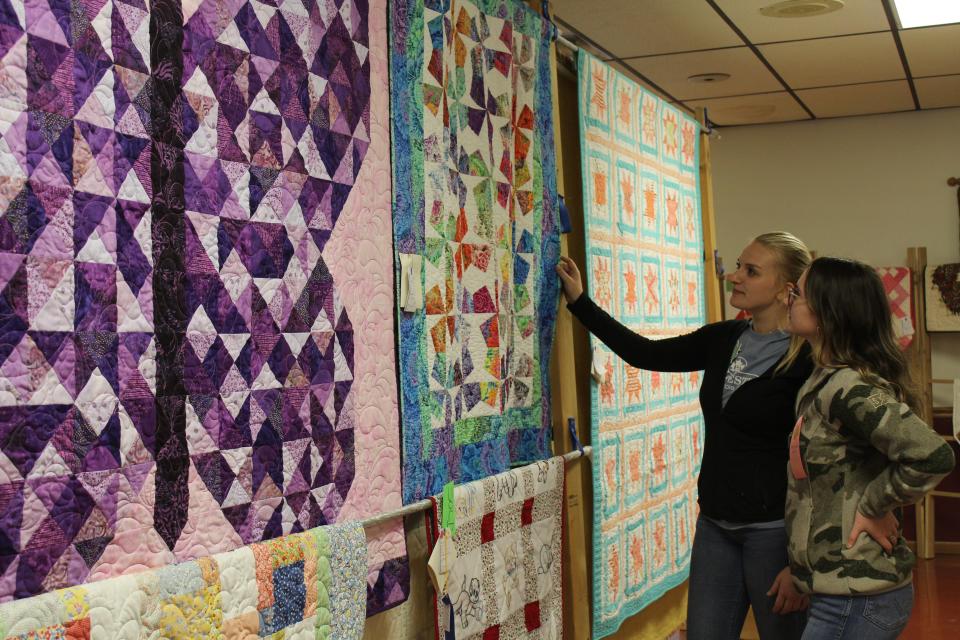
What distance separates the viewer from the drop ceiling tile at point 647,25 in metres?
3.93

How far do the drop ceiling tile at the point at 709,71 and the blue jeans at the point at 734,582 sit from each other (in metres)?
2.90

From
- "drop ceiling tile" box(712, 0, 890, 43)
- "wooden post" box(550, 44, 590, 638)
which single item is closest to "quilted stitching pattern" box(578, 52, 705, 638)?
"wooden post" box(550, 44, 590, 638)

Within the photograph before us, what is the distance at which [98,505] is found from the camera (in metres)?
1.47

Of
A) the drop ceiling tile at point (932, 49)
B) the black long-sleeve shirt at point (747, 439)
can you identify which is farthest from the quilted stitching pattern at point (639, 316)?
the drop ceiling tile at point (932, 49)

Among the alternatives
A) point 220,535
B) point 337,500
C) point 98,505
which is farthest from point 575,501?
point 98,505

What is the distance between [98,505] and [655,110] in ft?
9.08

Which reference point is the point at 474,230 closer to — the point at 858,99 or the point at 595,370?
the point at 595,370

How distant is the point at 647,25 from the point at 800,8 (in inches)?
24.1

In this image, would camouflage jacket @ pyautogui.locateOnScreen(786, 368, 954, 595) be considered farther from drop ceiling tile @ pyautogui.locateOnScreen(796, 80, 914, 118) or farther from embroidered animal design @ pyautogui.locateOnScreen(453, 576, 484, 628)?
drop ceiling tile @ pyautogui.locateOnScreen(796, 80, 914, 118)

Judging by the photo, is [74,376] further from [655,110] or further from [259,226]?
[655,110]

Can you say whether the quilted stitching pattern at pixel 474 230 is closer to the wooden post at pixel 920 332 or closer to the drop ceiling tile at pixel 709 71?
the drop ceiling tile at pixel 709 71

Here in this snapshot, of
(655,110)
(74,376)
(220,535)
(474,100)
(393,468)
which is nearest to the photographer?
(74,376)

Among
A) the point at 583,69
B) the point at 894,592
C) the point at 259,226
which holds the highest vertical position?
the point at 583,69

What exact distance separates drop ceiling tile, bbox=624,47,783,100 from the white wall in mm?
1101
